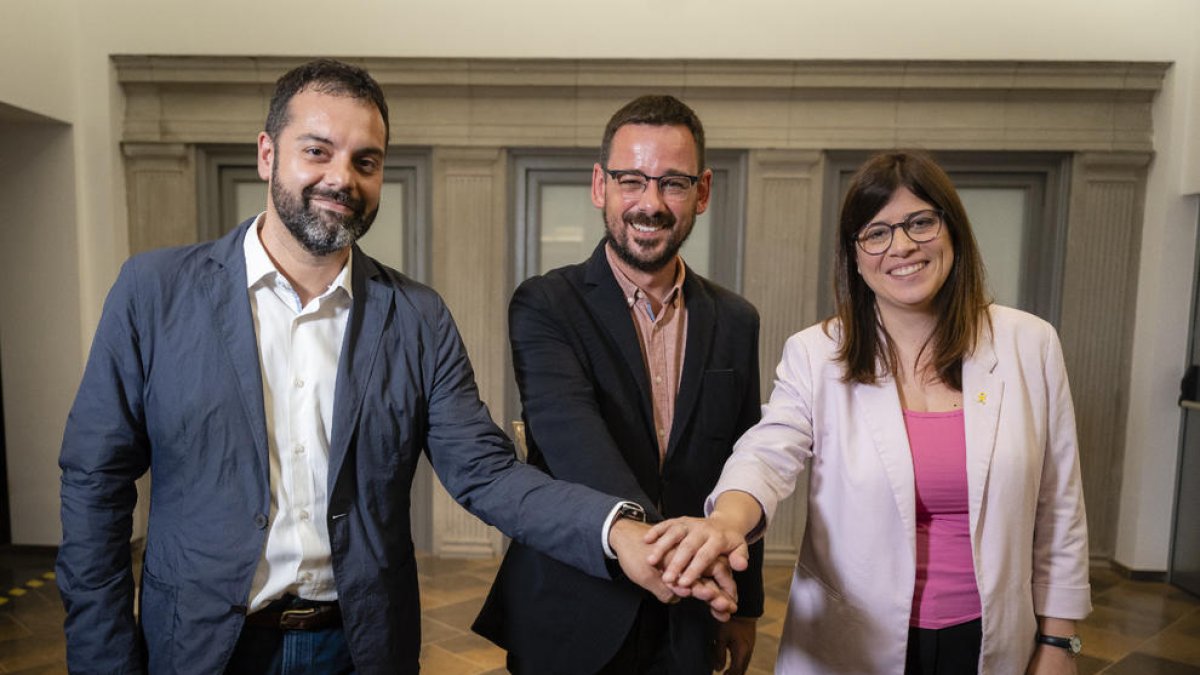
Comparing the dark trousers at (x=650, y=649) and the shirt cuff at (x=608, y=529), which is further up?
the shirt cuff at (x=608, y=529)

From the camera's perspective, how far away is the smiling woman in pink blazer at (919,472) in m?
1.53

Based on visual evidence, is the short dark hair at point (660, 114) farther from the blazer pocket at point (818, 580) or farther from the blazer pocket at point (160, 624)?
the blazer pocket at point (160, 624)

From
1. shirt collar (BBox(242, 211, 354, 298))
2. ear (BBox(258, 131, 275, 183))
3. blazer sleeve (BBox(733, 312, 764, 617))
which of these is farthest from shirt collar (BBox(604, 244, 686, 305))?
ear (BBox(258, 131, 275, 183))

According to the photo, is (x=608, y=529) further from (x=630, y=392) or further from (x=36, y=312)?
(x=36, y=312)

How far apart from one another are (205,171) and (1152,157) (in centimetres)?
593

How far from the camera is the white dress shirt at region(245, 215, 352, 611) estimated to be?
151 cm

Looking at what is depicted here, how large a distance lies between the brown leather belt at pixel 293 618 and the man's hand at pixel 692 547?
67 cm

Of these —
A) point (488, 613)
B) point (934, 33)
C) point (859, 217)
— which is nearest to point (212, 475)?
point (488, 613)

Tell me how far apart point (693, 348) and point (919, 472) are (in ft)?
1.79

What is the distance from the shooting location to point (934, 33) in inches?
182

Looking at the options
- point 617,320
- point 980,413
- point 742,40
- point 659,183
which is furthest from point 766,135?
point 980,413

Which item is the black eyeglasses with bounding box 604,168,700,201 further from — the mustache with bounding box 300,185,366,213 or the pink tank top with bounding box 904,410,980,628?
the pink tank top with bounding box 904,410,980,628

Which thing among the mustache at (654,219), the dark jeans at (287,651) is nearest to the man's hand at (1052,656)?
the mustache at (654,219)

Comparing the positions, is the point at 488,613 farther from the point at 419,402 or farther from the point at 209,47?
the point at 209,47
